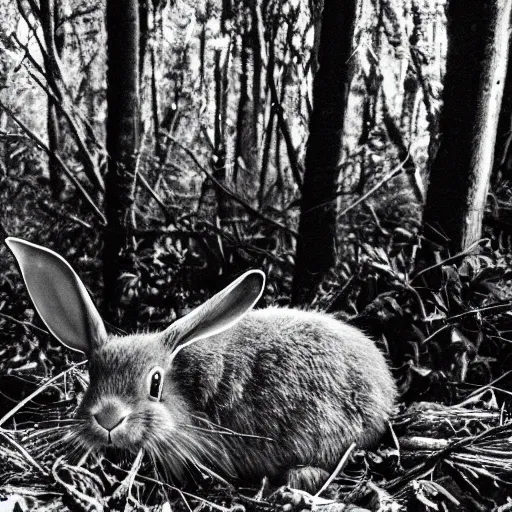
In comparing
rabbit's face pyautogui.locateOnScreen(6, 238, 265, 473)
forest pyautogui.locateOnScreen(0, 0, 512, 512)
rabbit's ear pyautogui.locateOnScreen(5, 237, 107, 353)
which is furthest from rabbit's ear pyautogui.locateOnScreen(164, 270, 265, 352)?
forest pyautogui.locateOnScreen(0, 0, 512, 512)

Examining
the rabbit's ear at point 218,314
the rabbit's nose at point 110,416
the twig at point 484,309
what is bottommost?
the rabbit's nose at point 110,416

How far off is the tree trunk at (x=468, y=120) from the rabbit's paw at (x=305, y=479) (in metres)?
0.67

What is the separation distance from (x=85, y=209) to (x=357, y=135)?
71 cm

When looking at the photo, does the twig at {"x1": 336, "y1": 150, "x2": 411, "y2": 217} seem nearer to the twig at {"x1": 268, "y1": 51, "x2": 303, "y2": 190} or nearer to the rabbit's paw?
the twig at {"x1": 268, "y1": 51, "x2": 303, "y2": 190}

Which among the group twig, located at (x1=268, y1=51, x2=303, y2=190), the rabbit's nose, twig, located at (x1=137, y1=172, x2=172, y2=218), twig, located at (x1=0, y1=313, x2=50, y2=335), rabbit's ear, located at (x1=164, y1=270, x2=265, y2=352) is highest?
twig, located at (x1=268, y1=51, x2=303, y2=190)

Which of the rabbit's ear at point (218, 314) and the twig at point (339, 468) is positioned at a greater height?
the rabbit's ear at point (218, 314)

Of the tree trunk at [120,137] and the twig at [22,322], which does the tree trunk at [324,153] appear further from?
the twig at [22,322]

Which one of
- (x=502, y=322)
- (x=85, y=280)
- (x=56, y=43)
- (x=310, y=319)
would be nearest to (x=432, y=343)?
(x=502, y=322)

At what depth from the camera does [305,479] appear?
1521mm

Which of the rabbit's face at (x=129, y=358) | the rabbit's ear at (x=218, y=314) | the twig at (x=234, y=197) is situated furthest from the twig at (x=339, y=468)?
the twig at (x=234, y=197)

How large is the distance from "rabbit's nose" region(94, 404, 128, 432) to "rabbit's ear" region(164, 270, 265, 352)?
17 cm

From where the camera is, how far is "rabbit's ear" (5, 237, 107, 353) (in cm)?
154

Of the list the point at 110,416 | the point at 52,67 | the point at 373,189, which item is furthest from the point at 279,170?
the point at 110,416

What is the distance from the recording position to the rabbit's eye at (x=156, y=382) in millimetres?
1464
